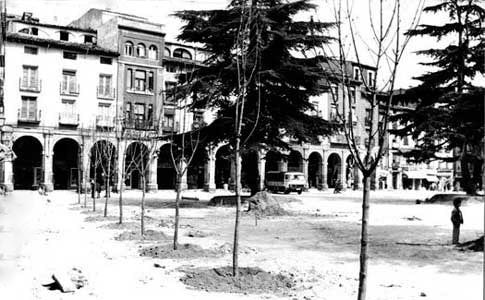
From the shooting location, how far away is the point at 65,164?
45875 mm

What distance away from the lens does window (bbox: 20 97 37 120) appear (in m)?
41.7

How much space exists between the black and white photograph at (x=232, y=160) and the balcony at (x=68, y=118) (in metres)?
0.09

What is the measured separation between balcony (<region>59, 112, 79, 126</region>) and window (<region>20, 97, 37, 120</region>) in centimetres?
208

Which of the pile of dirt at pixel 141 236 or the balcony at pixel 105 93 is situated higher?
the balcony at pixel 105 93

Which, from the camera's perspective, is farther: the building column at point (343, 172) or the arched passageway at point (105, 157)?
the building column at point (343, 172)

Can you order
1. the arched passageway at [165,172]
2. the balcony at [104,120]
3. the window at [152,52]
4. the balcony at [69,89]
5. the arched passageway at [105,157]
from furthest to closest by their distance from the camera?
the arched passageway at [165,172] < the window at [152,52] < the balcony at [104,120] < the balcony at [69,89] < the arched passageway at [105,157]

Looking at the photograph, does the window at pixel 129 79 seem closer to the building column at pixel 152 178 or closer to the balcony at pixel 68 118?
the balcony at pixel 68 118

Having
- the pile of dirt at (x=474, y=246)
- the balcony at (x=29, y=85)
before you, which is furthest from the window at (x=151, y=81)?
the pile of dirt at (x=474, y=246)

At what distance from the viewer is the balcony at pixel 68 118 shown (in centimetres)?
4328

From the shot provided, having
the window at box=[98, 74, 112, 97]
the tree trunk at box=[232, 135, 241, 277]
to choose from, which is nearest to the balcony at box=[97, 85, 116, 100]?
the window at box=[98, 74, 112, 97]

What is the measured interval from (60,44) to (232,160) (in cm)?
2171

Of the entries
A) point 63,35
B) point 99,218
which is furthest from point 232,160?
point 63,35

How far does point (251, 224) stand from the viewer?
1878cm

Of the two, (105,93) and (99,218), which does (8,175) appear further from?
(99,218)
